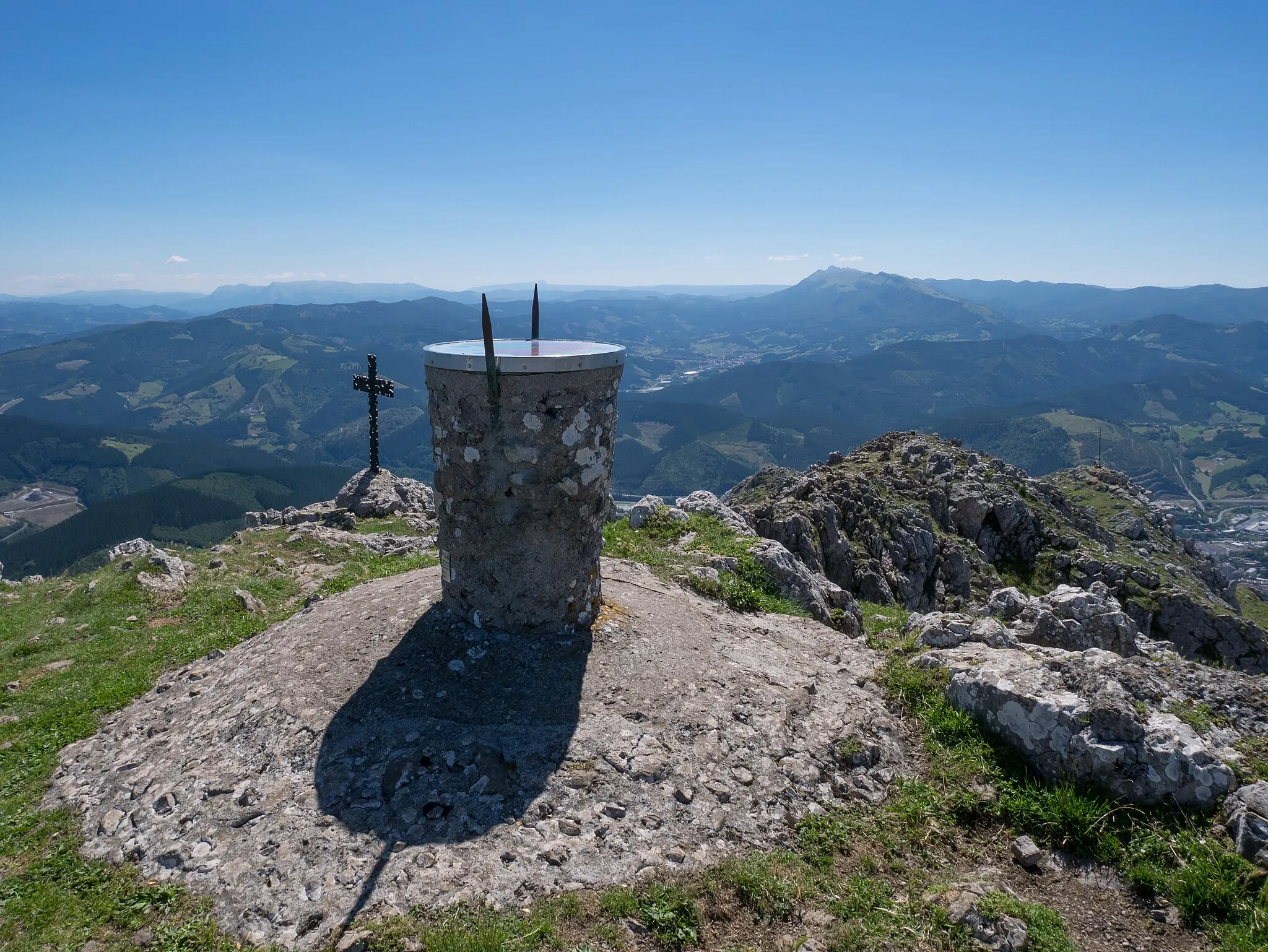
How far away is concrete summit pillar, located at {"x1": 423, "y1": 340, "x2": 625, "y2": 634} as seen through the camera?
10094 millimetres

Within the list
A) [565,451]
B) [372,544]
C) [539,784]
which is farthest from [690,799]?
[372,544]

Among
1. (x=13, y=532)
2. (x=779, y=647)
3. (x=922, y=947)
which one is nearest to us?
(x=922, y=947)

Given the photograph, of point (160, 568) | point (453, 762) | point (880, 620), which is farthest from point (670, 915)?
point (160, 568)

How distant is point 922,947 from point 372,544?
23.6 metres

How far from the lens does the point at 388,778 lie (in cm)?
841

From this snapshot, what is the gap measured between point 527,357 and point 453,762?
18.7 feet

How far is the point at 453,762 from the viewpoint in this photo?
28.3 feet

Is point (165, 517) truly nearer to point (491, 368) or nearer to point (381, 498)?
point (381, 498)

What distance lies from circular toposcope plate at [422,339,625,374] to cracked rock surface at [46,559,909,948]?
14.4 ft

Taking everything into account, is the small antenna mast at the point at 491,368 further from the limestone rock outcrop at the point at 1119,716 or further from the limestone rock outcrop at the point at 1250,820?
Answer: the limestone rock outcrop at the point at 1250,820

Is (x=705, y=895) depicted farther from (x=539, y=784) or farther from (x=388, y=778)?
(x=388, y=778)

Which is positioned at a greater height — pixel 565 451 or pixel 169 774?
pixel 565 451

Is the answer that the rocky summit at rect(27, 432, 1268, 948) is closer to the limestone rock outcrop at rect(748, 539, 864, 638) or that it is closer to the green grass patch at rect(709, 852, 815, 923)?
the green grass patch at rect(709, 852, 815, 923)

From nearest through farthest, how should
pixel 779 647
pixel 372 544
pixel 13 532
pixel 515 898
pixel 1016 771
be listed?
Result: pixel 515 898, pixel 1016 771, pixel 779 647, pixel 372 544, pixel 13 532
